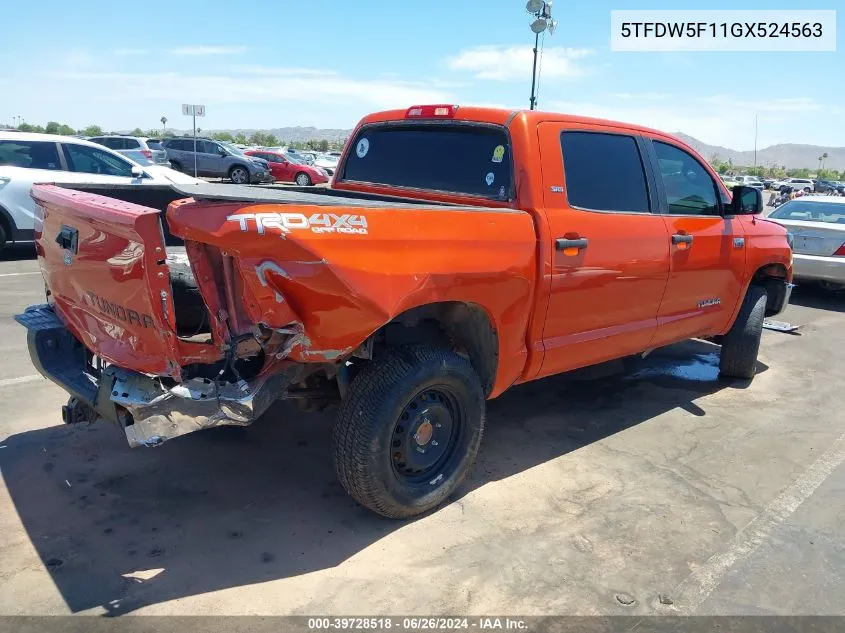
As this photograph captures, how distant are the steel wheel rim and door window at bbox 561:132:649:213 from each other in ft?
4.60

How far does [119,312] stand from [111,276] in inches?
6.5

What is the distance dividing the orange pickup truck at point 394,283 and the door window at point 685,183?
0.02 meters

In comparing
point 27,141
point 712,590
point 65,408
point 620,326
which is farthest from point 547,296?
point 27,141

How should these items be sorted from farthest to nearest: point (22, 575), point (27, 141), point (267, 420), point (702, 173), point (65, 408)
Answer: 1. point (27, 141)
2. point (702, 173)
3. point (267, 420)
4. point (65, 408)
5. point (22, 575)

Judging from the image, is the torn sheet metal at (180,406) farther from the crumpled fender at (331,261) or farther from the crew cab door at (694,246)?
the crew cab door at (694,246)

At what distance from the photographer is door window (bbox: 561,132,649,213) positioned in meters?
4.05

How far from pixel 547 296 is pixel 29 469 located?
3.02 metres

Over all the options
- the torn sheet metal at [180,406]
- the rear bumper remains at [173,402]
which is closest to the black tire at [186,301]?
the rear bumper remains at [173,402]

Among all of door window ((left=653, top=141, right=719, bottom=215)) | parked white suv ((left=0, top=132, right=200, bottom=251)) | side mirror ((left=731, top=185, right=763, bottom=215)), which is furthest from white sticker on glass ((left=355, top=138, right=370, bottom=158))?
parked white suv ((left=0, top=132, right=200, bottom=251))

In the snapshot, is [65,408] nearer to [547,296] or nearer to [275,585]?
[275,585]

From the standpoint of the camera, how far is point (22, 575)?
2.89 meters

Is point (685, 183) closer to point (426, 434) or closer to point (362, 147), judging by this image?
point (362, 147)

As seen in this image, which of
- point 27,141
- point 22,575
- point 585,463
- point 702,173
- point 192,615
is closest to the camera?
point 192,615

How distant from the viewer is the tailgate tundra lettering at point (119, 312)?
2.85m
